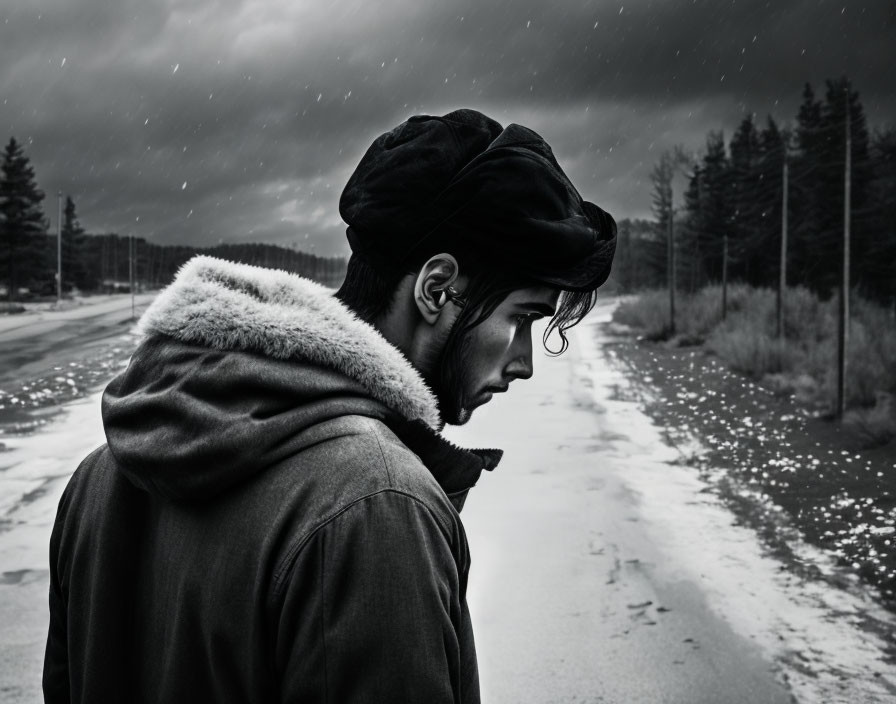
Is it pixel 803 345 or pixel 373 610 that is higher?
pixel 373 610

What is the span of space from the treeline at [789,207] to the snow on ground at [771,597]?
904 inches

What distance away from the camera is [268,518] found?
42.2 inches

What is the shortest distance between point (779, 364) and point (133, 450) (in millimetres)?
18749

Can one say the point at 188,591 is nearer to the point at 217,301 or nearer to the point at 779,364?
the point at 217,301

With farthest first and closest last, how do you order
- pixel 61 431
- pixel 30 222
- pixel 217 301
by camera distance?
pixel 30 222 < pixel 61 431 < pixel 217 301

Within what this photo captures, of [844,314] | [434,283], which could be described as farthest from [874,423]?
[434,283]

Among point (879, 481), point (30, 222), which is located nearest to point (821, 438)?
point (879, 481)

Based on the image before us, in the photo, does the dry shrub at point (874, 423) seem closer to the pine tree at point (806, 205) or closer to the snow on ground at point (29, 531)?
the snow on ground at point (29, 531)

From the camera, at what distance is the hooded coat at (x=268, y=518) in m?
0.97

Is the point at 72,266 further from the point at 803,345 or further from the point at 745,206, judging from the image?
the point at 803,345

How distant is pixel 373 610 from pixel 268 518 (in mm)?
205

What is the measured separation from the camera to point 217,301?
127cm

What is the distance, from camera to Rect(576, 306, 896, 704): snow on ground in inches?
194

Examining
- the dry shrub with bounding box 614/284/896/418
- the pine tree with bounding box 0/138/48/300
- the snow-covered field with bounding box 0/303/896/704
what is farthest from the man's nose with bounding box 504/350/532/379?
the pine tree with bounding box 0/138/48/300
